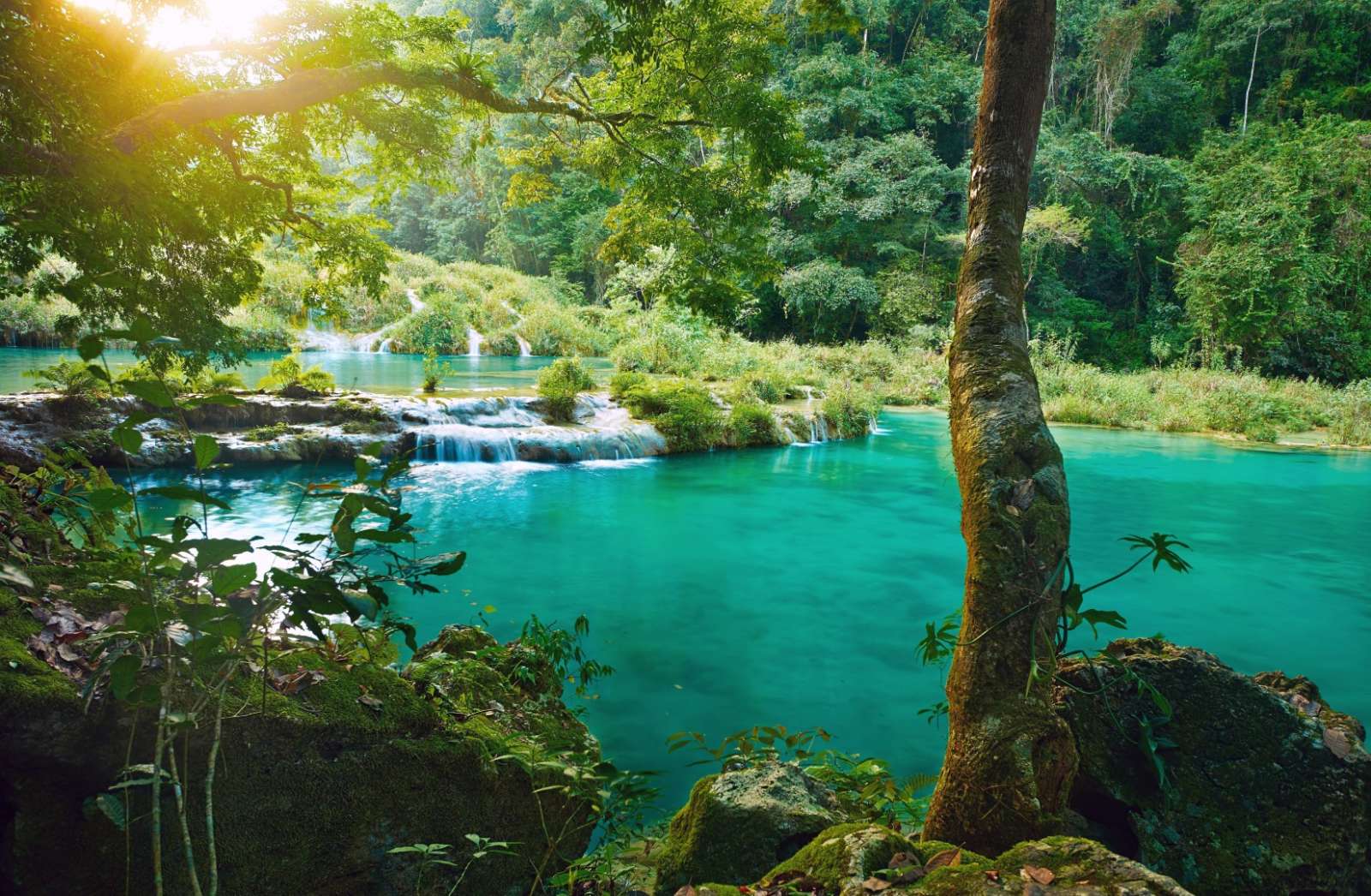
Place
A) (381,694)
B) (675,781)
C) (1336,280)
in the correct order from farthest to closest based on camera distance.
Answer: (1336,280) → (675,781) → (381,694)

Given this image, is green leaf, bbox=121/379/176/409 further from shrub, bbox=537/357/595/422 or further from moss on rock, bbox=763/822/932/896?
shrub, bbox=537/357/595/422

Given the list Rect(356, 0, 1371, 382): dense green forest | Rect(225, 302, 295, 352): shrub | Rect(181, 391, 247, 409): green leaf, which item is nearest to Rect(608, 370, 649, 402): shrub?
Rect(356, 0, 1371, 382): dense green forest

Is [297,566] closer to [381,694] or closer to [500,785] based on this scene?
[381,694]

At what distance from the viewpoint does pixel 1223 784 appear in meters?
2.15

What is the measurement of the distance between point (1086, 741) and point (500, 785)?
6.36 feet

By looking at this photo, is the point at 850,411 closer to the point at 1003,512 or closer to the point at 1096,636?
the point at 1003,512

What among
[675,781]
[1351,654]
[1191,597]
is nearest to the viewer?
[675,781]

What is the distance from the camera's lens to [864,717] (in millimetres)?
4410

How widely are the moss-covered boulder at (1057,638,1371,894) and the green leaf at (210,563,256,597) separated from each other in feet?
7.90

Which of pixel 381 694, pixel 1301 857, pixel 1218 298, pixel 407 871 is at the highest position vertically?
pixel 1218 298

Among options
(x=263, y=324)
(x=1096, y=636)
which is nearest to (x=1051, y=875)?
(x=1096, y=636)

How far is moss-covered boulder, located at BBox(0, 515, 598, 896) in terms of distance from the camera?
1.54 m

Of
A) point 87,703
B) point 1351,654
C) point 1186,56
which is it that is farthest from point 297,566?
point 1186,56

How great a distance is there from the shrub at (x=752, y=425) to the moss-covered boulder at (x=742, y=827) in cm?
1229
